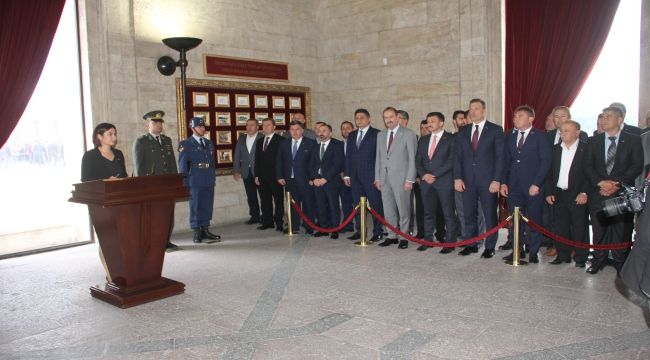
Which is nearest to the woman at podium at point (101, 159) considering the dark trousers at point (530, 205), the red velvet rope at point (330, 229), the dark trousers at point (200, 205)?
the dark trousers at point (200, 205)

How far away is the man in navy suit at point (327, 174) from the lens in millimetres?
7762

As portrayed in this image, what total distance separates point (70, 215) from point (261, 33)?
4.45m

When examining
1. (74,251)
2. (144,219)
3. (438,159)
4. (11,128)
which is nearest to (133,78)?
(11,128)

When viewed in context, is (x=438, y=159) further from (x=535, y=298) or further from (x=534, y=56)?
(x=534, y=56)

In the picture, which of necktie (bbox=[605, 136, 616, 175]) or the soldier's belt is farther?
the soldier's belt

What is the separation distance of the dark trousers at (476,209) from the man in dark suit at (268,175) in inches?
122

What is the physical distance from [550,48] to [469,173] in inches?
124

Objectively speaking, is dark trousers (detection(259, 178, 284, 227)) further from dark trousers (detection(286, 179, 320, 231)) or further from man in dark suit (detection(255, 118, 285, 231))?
dark trousers (detection(286, 179, 320, 231))

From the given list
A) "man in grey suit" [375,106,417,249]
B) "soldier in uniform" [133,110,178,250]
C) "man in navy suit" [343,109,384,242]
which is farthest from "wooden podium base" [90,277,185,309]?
"man in navy suit" [343,109,384,242]

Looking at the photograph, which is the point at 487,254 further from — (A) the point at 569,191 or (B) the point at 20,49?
(B) the point at 20,49

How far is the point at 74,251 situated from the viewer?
7262 mm

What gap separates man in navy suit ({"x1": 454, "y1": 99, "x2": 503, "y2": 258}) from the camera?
19.9ft

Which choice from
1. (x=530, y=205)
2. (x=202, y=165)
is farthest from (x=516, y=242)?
(x=202, y=165)

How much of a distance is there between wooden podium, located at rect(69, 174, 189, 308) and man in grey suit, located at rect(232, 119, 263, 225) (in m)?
3.77
